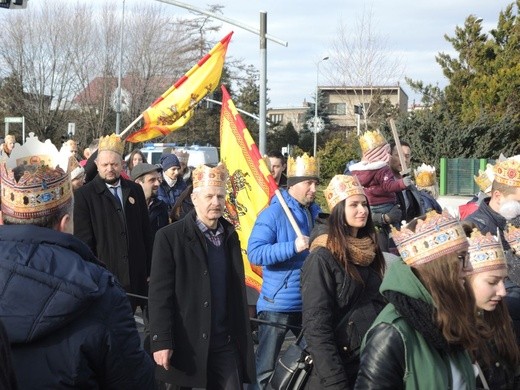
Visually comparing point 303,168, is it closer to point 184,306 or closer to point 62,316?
point 184,306

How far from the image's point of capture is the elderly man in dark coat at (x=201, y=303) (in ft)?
17.2

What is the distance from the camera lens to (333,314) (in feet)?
15.4

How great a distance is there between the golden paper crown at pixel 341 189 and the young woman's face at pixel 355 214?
0.17 ft

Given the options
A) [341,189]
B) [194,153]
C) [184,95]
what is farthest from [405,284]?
[194,153]

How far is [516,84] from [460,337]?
31738 mm

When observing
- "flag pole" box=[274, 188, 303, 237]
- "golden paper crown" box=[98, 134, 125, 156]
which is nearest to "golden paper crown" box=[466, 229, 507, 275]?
"flag pole" box=[274, 188, 303, 237]

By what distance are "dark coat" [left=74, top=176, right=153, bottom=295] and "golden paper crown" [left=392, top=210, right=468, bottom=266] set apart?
4.07 metres

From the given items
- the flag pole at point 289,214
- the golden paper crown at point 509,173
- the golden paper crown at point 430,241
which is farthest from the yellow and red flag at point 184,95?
the golden paper crown at point 430,241

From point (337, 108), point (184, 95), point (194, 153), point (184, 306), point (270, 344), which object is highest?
point (337, 108)

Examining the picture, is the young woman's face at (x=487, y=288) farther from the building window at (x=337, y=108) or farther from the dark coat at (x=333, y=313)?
the building window at (x=337, y=108)

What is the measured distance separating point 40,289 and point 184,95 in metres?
8.13

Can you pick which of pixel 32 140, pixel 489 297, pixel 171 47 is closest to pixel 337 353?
pixel 489 297

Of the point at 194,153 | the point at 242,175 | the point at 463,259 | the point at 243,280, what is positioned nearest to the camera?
the point at 463,259

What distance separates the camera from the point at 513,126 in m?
32.7
